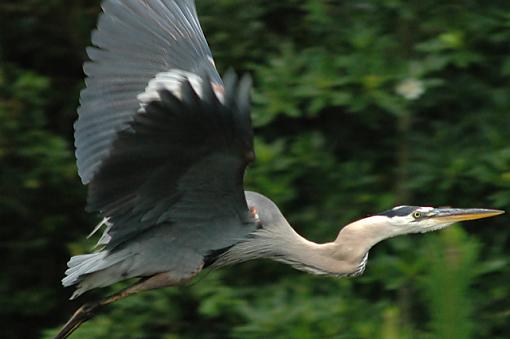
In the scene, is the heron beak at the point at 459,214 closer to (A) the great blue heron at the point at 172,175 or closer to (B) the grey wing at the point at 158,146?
(A) the great blue heron at the point at 172,175

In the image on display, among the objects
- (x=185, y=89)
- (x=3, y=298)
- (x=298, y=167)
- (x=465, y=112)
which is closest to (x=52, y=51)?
(x=3, y=298)

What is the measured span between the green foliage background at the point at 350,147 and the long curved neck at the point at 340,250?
0.13 meters

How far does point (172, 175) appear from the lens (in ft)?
11.7

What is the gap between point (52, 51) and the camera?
566cm

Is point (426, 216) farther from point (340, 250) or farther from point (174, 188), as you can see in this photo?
point (174, 188)

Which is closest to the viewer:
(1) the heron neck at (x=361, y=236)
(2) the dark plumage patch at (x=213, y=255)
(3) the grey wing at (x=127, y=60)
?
(2) the dark plumage patch at (x=213, y=255)

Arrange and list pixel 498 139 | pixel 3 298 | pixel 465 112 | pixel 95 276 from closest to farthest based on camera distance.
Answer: pixel 95 276 → pixel 498 139 → pixel 465 112 → pixel 3 298

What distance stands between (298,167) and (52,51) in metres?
1.73

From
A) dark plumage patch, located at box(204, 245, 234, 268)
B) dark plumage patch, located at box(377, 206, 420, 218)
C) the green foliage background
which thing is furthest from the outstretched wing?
dark plumage patch, located at box(377, 206, 420, 218)

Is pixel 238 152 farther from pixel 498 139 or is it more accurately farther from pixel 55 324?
pixel 55 324

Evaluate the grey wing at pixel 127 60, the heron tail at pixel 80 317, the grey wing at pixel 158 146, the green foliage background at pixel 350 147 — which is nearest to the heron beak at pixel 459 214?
the green foliage background at pixel 350 147

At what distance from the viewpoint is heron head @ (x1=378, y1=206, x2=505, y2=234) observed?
4.12 meters

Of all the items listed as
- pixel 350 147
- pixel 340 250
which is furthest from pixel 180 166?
pixel 350 147

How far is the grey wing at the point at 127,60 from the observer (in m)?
4.30
